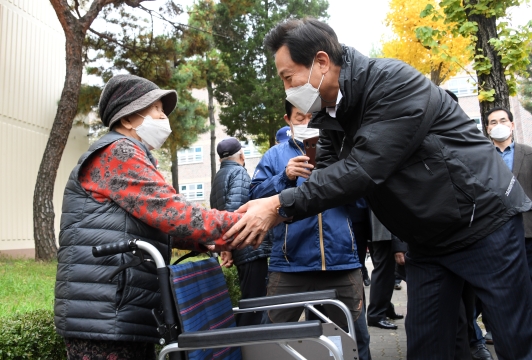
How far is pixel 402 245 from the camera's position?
564cm

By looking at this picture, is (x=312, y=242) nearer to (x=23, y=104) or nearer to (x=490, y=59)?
(x=490, y=59)

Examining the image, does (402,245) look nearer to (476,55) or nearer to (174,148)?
(476,55)

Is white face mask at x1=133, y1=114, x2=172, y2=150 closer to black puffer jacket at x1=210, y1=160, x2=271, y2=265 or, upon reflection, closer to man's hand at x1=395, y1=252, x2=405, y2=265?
black puffer jacket at x1=210, y1=160, x2=271, y2=265

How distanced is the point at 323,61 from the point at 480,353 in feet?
11.1

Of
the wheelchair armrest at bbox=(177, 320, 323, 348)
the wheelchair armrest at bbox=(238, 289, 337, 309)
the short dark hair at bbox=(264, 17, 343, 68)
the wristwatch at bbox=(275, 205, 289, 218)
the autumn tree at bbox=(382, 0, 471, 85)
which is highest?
the autumn tree at bbox=(382, 0, 471, 85)

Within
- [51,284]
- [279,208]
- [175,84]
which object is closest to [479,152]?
[279,208]

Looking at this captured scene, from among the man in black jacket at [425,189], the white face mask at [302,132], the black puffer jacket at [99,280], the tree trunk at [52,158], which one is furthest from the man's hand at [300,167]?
the tree trunk at [52,158]

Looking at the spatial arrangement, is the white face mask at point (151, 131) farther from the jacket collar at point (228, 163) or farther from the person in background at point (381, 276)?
the person in background at point (381, 276)

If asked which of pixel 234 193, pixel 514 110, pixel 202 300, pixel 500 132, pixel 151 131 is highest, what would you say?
pixel 514 110

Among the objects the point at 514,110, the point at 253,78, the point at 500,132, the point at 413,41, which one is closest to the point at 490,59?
the point at 500,132

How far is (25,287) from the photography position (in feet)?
21.2

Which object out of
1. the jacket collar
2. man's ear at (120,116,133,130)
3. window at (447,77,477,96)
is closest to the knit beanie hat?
man's ear at (120,116,133,130)

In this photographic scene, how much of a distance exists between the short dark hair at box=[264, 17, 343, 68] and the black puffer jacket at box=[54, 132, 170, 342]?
931mm

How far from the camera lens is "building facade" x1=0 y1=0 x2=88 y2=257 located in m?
11.9
